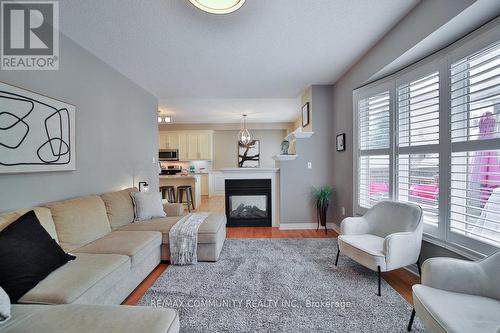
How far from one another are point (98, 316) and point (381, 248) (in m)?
2.31

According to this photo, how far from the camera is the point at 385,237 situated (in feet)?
7.30

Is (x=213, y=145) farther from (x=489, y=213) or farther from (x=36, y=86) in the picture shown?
(x=489, y=213)

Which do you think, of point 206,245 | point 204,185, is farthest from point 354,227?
point 204,185

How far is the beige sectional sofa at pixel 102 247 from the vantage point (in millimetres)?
1342

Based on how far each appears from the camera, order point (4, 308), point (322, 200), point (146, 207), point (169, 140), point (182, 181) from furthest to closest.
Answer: point (169, 140)
point (182, 181)
point (322, 200)
point (146, 207)
point (4, 308)

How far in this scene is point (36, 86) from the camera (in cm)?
192

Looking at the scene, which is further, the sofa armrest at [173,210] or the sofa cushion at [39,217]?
the sofa armrest at [173,210]

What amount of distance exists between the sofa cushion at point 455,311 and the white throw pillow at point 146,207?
2886 mm

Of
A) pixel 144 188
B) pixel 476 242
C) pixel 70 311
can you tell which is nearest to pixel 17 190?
pixel 70 311

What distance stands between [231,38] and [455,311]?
2820 mm

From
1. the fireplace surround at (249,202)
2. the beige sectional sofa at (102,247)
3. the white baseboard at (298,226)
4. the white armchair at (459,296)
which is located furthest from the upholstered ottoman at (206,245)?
the white armchair at (459,296)

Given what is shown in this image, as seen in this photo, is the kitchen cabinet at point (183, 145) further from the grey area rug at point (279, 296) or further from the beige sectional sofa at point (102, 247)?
the grey area rug at point (279, 296)

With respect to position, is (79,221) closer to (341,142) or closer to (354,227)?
(354,227)

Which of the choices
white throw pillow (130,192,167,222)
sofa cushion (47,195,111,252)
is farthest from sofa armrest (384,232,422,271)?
sofa cushion (47,195,111,252)
